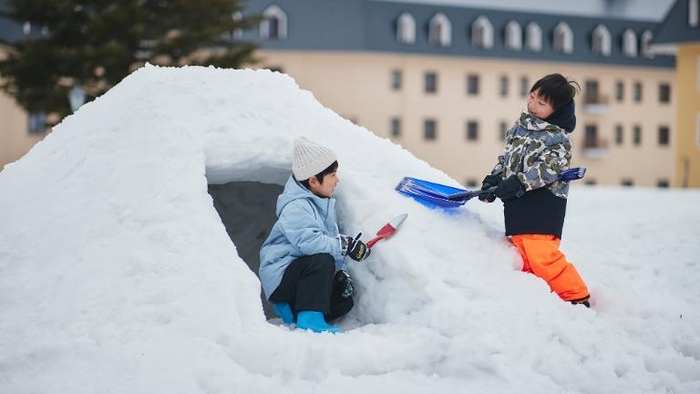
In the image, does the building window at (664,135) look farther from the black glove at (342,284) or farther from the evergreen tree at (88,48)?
the black glove at (342,284)

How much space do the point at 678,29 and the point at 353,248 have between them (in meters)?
26.8

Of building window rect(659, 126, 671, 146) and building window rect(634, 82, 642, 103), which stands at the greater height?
building window rect(634, 82, 642, 103)

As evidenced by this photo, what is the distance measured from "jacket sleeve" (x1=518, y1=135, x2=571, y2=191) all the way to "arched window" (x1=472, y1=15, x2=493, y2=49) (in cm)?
3609

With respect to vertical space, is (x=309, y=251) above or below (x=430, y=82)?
above

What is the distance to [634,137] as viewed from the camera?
4322 cm

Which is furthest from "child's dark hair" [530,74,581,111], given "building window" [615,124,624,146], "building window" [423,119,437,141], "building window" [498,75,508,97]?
"building window" [615,124,624,146]

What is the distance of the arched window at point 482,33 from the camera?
1597 inches

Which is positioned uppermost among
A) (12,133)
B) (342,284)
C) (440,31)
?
(440,31)

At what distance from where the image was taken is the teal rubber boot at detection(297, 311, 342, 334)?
498 cm

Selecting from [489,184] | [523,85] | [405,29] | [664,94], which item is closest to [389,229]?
[489,184]

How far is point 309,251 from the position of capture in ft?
16.5

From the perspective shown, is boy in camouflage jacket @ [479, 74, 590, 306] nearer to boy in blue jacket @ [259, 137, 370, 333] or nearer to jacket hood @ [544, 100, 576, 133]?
jacket hood @ [544, 100, 576, 133]

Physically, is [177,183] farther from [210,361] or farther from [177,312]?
[210,361]

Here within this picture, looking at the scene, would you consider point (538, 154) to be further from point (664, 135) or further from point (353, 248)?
point (664, 135)
